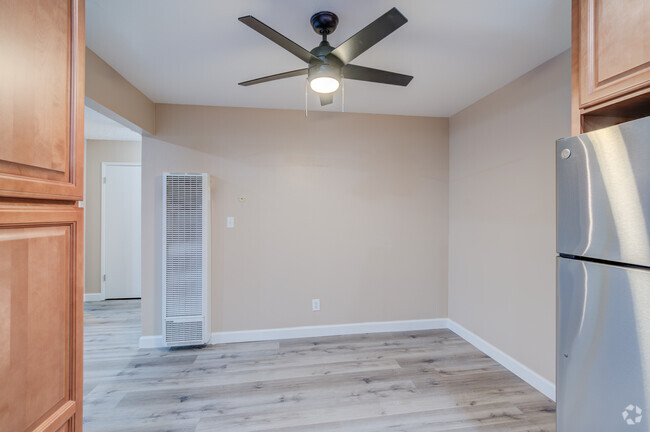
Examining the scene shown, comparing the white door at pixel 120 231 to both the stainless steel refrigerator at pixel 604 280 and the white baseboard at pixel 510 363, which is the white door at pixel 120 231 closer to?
the white baseboard at pixel 510 363

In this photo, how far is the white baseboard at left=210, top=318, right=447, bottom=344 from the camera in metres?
2.97

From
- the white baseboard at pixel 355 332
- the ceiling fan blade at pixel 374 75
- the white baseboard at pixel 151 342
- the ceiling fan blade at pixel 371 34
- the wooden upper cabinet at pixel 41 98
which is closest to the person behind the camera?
the wooden upper cabinet at pixel 41 98

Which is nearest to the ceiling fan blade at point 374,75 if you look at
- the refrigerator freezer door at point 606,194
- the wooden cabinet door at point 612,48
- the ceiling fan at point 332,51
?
the ceiling fan at point 332,51

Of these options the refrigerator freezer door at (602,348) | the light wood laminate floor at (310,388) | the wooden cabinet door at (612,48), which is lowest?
the light wood laminate floor at (310,388)

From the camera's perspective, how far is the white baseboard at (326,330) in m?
2.97

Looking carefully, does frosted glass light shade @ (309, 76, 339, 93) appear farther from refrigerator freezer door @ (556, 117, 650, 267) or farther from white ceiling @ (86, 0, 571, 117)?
refrigerator freezer door @ (556, 117, 650, 267)

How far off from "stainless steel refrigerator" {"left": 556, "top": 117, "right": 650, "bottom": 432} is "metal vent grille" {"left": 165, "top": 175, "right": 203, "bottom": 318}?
105 inches

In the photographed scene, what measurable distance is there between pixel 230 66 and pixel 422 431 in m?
2.82

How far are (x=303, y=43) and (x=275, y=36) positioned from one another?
0.56 metres

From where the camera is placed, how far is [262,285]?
303cm

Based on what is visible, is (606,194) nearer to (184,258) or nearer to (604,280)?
(604,280)

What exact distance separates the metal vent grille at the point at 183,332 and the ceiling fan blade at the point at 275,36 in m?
2.49

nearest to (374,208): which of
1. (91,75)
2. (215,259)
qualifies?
(215,259)

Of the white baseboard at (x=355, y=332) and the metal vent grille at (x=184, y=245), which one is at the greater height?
the metal vent grille at (x=184, y=245)
